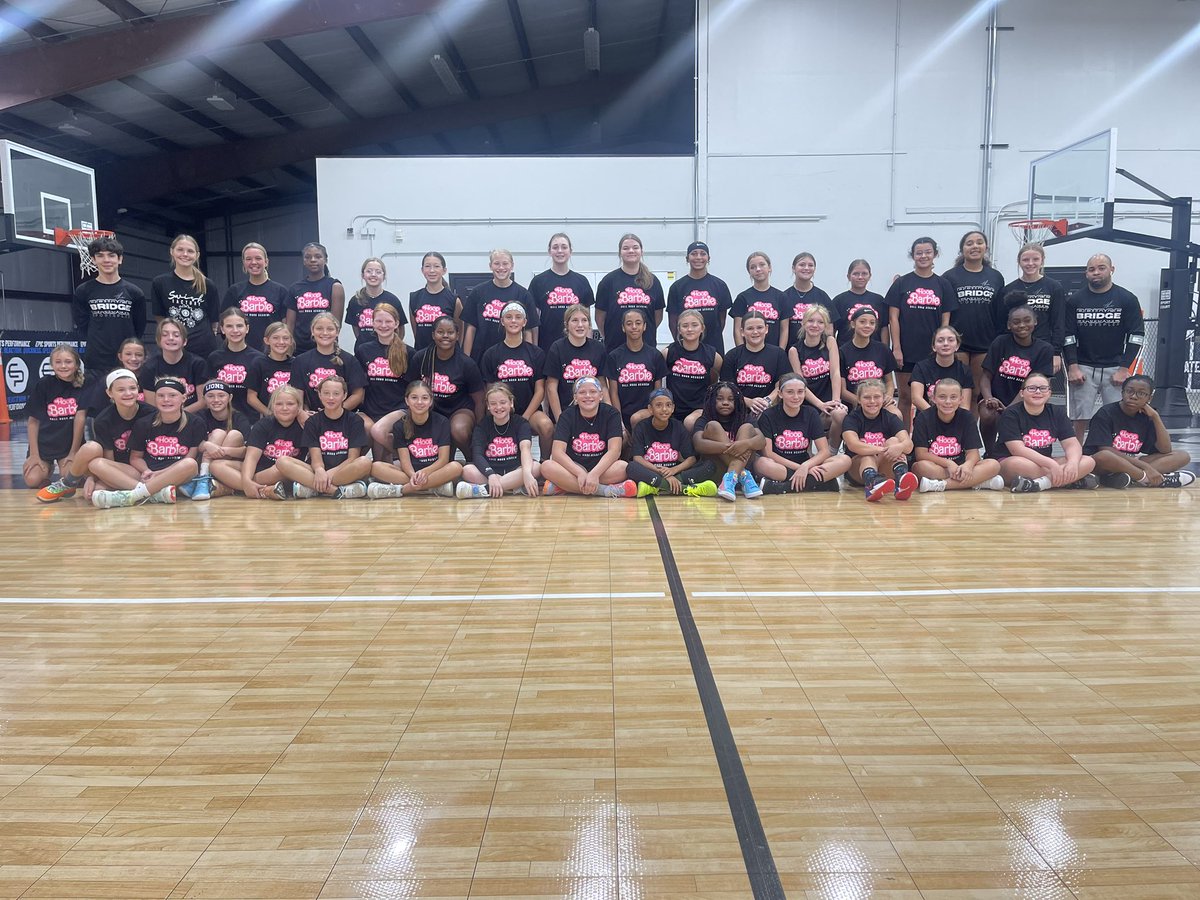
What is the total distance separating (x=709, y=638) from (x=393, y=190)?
9447 millimetres

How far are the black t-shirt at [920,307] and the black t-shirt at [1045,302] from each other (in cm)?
44

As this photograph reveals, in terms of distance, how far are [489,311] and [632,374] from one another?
1.24 metres

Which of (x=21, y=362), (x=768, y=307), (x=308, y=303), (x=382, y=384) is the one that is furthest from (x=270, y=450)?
(x=21, y=362)

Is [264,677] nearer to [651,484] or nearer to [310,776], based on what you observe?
[310,776]

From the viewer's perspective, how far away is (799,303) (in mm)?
6316

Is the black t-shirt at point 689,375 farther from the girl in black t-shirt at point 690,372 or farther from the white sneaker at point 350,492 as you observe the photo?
the white sneaker at point 350,492

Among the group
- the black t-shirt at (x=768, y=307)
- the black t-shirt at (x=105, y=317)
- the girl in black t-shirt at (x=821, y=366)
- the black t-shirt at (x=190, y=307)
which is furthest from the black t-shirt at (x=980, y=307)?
the black t-shirt at (x=105, y=317)

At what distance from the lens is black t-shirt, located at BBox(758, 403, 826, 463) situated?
565 centimetres

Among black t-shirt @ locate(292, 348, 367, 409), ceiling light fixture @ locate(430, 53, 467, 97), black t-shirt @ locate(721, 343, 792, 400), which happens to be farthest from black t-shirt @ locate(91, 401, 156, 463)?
ceiling light fixture @ locate(430, 53, 467, 97)

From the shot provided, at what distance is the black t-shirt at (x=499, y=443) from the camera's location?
225 inches

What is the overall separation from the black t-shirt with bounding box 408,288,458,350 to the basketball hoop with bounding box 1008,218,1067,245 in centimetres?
673

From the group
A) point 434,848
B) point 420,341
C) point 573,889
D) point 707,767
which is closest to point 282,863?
point 434,848

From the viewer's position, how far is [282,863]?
61.0 inches

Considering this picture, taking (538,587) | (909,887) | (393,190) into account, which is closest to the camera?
(909,887)
